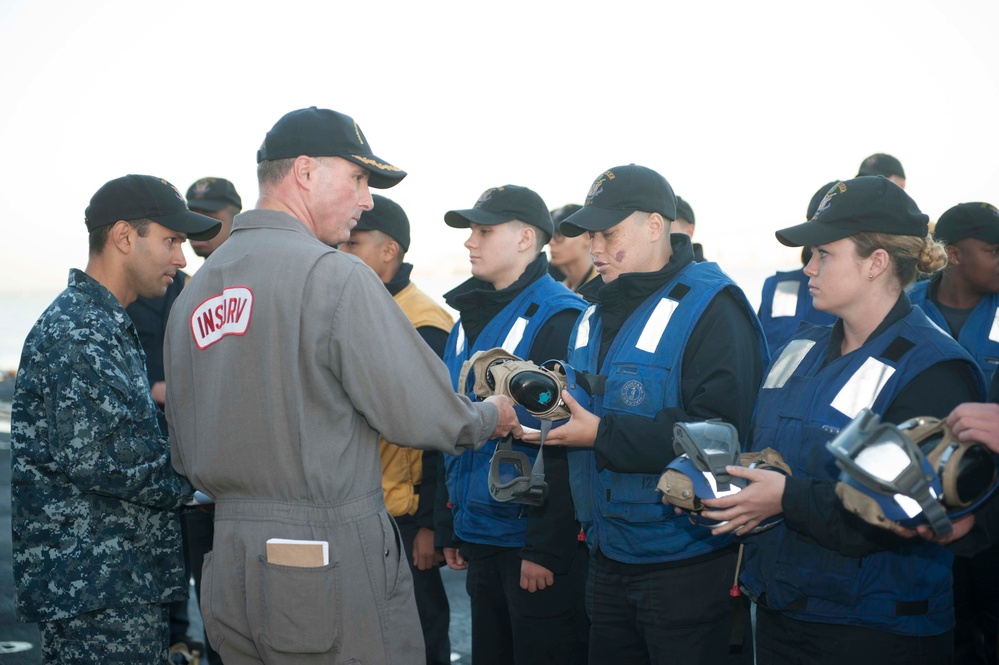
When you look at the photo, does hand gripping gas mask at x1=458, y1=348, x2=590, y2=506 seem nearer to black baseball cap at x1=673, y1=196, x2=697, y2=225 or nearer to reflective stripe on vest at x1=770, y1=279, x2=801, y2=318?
reflective stripe on vest at x1=770, y1=279, x2=801, y2=318

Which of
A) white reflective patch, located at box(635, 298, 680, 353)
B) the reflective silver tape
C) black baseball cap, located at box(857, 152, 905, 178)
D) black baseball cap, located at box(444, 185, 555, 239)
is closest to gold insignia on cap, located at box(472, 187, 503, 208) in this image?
black baseball cap, located at box(444, 185, 555, 239)

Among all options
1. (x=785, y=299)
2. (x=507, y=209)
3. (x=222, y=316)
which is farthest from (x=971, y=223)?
(x=222, y=316)

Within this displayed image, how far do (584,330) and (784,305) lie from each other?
1996 millimetres

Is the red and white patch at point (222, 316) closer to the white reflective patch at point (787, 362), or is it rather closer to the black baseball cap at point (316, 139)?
the black baseball cap at point (316, 139)

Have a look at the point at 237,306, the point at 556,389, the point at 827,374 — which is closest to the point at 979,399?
the point at 827,374

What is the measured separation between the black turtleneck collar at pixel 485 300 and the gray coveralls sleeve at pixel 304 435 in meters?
1.57

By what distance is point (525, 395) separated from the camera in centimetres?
307

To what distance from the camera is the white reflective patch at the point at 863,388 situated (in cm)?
257

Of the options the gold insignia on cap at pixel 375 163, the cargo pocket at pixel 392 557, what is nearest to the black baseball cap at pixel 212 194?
the gold insignia on cap at pixel 375 163

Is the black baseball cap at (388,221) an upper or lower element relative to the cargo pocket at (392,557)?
upper

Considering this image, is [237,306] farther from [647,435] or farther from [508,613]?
[508,613]

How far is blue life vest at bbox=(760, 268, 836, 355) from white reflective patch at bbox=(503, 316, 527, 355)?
1.78 meters

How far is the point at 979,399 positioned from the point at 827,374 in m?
0.44

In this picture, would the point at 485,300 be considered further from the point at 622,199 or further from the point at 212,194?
the point at 212,194
